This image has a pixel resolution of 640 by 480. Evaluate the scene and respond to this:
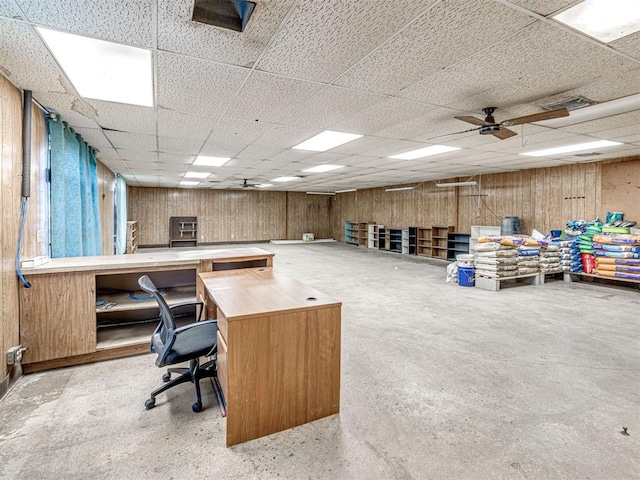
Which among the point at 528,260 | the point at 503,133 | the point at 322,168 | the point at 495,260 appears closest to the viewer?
the point at 503,133

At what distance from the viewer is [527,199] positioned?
7.77 meters

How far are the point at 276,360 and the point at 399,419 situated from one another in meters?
0.94

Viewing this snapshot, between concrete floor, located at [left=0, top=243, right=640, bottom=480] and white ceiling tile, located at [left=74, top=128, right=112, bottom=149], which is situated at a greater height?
white ceiling tile, located at [left=74, top=128, right=112, bottom=149]

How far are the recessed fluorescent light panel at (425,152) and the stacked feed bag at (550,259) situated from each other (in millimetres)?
3026

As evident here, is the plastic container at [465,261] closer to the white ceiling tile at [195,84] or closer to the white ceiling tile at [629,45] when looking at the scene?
the white ceiling tile at [629,45]

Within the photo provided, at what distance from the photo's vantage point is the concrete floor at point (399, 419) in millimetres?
1687

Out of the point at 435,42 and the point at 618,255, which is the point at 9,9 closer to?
the point at 435,42

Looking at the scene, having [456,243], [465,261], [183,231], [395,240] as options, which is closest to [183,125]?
[465,261]

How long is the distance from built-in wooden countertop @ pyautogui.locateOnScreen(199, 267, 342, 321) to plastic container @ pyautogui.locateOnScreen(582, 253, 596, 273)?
21.0 ft

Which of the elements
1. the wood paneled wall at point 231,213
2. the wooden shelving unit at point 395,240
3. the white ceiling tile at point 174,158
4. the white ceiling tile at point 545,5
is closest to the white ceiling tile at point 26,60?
the white ceiling tile at point 545,5

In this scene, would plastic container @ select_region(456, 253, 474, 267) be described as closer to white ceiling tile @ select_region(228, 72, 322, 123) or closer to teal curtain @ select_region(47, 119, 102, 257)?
white ceiling tile @ select_region(228, 72, 322, 123)

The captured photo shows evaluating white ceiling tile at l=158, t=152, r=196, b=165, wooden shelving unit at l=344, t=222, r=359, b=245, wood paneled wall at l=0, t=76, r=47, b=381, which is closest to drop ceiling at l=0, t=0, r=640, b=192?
wood paneled wall at l=0, t=76, r=47, b=381

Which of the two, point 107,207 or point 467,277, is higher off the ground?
point 107,207

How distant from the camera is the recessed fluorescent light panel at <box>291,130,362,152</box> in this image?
434 cm
